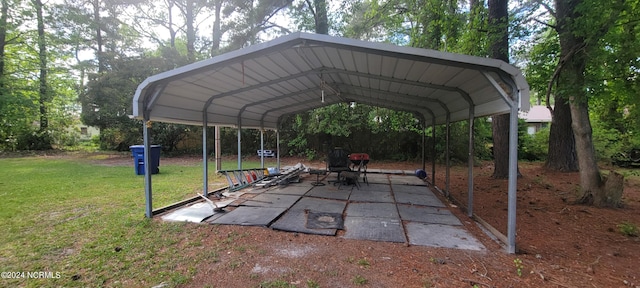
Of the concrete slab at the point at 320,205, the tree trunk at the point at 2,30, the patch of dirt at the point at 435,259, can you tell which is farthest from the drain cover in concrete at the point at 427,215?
the tree trunk at the point at 2,30

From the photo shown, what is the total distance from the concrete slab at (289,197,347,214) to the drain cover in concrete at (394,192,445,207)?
1293 mm

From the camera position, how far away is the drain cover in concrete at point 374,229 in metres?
3.36

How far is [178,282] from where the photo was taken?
2297 mm

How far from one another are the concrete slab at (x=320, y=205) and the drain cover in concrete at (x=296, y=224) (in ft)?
0.99

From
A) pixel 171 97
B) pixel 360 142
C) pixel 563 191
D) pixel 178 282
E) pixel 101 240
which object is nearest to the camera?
pixel 178 282

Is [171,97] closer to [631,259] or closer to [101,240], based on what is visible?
[101,240]

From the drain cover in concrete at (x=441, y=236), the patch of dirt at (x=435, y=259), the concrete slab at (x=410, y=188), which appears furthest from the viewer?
the concrete slab at (x=410, y=188)

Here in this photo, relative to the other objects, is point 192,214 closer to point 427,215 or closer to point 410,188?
point 427,215

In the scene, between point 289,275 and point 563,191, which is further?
point 563,191

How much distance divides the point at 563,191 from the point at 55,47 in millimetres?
25842

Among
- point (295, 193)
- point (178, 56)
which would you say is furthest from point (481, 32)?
point (178, 56)

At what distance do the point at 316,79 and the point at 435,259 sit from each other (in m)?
4.09

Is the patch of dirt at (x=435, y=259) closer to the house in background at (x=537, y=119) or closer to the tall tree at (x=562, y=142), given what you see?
the tall tree at (x=562, y=142)

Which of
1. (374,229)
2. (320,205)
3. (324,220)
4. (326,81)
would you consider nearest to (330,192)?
(320,205)
